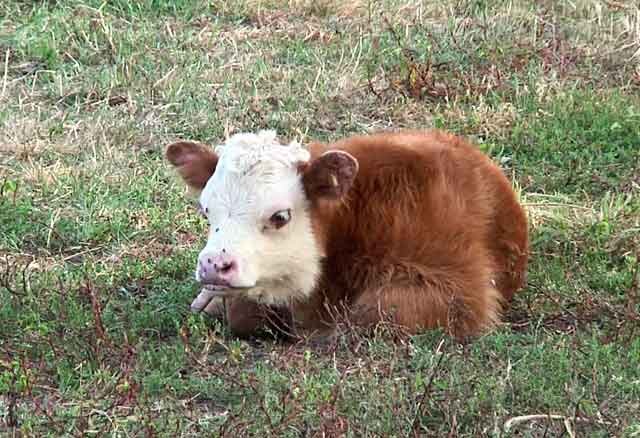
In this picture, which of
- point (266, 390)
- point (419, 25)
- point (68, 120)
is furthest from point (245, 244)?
point (419, 25)

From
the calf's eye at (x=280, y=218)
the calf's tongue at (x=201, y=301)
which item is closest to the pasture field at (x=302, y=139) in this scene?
the calf's tongue at (x=201, y=301)

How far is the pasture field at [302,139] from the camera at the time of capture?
5.36 m

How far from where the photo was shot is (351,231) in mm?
6480

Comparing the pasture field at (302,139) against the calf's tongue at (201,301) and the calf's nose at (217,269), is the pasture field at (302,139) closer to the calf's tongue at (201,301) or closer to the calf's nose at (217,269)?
the calf's tongue at (201,301)

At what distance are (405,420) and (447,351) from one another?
0.88 meters

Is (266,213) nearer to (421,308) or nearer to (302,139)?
(421,308)

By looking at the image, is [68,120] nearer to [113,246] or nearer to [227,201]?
[113,246]

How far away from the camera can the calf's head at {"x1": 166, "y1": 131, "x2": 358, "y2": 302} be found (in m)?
5.95

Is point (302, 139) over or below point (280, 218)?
below

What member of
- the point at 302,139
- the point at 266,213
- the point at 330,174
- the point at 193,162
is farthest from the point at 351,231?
the point at 302,139

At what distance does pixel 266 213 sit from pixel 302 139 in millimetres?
3309

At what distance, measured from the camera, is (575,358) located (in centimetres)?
580

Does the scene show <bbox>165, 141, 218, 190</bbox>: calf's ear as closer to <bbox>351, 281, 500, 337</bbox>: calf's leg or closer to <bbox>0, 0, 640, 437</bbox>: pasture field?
<bbox>0, 0, 640, 437</bbox>: pasture field

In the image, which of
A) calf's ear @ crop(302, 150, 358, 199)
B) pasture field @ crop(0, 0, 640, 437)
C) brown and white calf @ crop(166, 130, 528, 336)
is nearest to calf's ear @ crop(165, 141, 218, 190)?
brown and white calf @ crop(166, 130, 528, 336)
